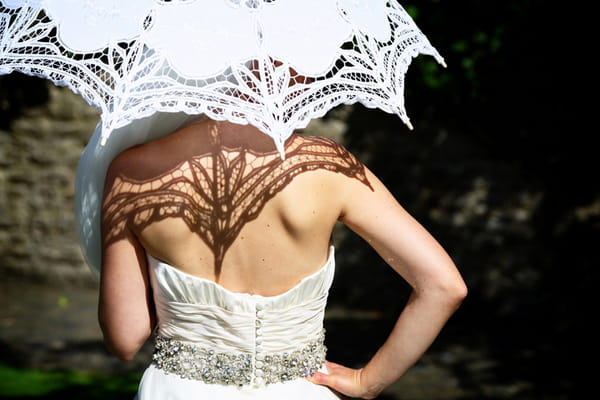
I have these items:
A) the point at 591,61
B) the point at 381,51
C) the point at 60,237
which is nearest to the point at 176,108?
the point at 381,51

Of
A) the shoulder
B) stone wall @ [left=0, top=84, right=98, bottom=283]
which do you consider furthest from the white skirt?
stone wall @ [left=0, top=84, right=98, bottom=283]

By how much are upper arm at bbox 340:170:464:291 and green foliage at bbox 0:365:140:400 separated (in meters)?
3.36

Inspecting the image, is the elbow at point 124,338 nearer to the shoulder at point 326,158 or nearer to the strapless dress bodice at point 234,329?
the strapless dress bodice at point 234,329

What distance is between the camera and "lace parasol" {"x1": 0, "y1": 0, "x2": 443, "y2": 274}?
1548mm

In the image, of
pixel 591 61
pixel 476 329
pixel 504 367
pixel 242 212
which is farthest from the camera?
pixel 476 329

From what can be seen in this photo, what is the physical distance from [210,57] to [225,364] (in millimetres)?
846

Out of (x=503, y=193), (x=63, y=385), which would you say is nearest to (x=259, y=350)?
(x=63, y=385)

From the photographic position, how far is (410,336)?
6.49ft

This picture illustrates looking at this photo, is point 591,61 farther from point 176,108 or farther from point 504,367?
point 176,108

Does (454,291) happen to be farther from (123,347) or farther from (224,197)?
(123,347)

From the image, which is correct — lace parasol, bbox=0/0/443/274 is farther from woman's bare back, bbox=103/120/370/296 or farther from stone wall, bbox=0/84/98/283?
stone wall, bbox=0/84/98/283

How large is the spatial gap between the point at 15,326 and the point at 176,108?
5.30m

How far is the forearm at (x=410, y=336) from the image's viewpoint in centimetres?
192

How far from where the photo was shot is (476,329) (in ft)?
20.5
